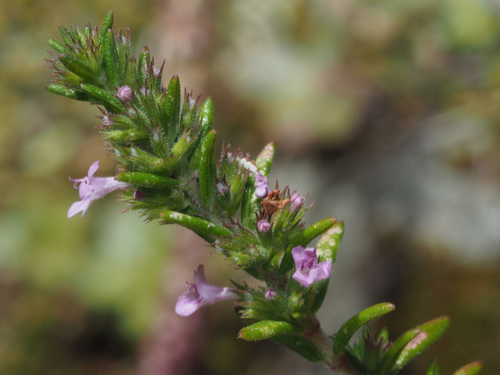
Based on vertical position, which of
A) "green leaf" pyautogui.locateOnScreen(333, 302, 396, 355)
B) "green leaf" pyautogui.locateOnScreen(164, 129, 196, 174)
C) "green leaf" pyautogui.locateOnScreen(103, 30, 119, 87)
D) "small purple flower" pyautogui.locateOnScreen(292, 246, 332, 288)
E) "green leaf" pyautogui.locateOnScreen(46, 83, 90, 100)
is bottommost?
"green leaf" pyautogui.locateOnScreen(333, 302, 396, 355)

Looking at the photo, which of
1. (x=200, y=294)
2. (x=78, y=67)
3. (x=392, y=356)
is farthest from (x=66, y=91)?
(x=392, y=356)

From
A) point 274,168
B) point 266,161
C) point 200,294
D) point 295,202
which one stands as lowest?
point 200,294

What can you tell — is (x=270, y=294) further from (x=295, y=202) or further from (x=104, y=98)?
(x=104, y=98)

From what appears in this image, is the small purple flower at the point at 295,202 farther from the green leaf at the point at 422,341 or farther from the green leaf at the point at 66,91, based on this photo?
the green leaf at the point at 66,91

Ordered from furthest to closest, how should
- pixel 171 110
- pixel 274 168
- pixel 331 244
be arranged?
pixel 274 168
pixel 331 244
pixel 171 110

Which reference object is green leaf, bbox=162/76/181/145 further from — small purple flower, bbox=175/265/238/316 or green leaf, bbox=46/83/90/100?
small purple flower, bbox=175/265/238/316

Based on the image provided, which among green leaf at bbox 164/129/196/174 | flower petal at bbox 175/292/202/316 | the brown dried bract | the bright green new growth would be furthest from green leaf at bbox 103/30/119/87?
flower petal at bbox 175/292/202/316
